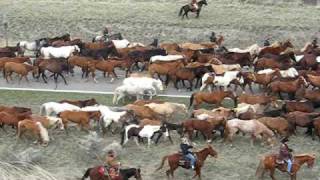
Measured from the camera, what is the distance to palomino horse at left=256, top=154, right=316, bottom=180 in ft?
40.7

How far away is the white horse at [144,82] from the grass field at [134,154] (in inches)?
122

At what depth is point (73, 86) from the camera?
20.2 meters

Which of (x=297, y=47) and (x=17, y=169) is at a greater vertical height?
(x=17, y=169)

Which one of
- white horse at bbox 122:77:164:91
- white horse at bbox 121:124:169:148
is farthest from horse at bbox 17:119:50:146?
white horse at bbox 122:77:164:91

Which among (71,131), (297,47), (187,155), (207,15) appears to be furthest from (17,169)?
(207,15)

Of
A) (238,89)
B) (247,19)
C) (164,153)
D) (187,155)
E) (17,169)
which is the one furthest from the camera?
(247,19)

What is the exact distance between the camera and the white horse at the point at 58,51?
2142 centimetres

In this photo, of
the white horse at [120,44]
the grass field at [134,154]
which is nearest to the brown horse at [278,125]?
the grass field at [134,154]

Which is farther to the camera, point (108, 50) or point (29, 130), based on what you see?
point (108, 50)

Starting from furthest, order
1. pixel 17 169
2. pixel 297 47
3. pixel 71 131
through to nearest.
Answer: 1. pixel 297 47
2. pixel 71 131
3. pixel 17 169

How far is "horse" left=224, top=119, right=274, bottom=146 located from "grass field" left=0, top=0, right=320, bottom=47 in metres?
11.3

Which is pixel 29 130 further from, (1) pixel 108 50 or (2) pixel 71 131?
(1) pixel 108 50

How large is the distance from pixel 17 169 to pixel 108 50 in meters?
17.1

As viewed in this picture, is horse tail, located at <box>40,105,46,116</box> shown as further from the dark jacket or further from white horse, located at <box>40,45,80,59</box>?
white horse, located at <box>40,45,80,59</box>
